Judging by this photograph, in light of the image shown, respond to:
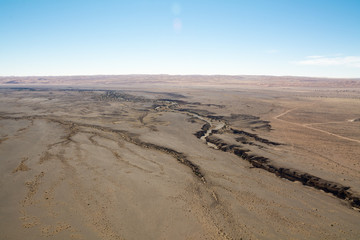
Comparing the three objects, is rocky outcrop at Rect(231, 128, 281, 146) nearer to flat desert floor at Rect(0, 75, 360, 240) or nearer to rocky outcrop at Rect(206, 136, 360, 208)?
flat desert floor at Rect(0, 75, 360, 240)

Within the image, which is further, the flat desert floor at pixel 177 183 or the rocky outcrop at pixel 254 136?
the rocky outcrop at pixel 254 136

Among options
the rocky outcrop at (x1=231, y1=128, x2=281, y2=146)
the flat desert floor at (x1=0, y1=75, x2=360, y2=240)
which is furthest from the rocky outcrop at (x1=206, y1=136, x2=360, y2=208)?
the rocky outcrop at (x1=231, y1=128, x2=281, y2=146)

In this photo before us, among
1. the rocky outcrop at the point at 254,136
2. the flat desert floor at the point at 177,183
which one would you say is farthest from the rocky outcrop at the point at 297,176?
the rocky outcrop at the point at 254,136

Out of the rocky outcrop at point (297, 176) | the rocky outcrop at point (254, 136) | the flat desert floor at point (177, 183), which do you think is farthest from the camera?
the rocky outcrop at point (254, 136)

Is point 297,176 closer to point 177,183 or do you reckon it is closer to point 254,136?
point 177,183

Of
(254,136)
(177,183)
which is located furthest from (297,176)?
(254,136)

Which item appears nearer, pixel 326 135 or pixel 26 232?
pixel 26 232

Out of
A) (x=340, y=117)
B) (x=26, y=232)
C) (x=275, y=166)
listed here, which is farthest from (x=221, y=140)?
(x=340, y=117)

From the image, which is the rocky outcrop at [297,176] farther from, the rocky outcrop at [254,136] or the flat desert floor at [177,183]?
the rocky outcrop at [254,136]

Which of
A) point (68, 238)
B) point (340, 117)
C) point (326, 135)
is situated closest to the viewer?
point (68, 238)

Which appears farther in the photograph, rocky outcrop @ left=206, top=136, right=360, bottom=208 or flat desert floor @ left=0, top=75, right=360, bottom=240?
rocky outcrop @ left=206, top=136, right=360, bottom=208

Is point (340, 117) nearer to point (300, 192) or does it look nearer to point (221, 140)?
point (221, 140)
